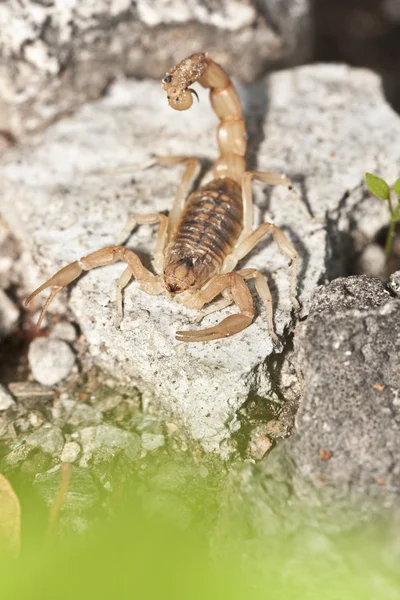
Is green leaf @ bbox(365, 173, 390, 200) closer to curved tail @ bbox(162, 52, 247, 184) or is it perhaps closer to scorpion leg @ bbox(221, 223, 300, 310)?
scorpion leg @ bbox(221, 223, 300, 310)

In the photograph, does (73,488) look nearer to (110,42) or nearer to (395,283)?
(395,283)

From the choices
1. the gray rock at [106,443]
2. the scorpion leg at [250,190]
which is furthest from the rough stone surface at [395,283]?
the gray rock at [106,443]

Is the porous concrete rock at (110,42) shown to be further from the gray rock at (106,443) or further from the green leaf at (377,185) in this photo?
the gray rock at (106,443)

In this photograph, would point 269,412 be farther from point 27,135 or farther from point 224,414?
point 27,135

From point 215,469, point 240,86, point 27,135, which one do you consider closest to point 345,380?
point 215,469

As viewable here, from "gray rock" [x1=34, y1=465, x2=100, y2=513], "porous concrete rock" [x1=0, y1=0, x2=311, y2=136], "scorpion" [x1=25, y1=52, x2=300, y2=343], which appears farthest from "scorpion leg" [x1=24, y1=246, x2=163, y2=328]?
"porous concrete rock" [x1=0, y1=0, x2=311, y2=136]
